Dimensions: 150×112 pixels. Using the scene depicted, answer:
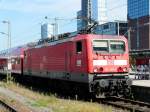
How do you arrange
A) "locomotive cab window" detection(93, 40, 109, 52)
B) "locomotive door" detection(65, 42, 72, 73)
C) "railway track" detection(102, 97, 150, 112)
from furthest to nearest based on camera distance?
"locomotive door" detection(65, 42, 72, 73)
"locomotive cab window" detection(93, 40, 109, 52)
"railway track" detection(102, 97, 150, 112)

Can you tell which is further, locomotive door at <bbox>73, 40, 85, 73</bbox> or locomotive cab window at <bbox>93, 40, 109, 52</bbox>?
locomotive door at <bbox>73, 40, 85, 73</bbox>

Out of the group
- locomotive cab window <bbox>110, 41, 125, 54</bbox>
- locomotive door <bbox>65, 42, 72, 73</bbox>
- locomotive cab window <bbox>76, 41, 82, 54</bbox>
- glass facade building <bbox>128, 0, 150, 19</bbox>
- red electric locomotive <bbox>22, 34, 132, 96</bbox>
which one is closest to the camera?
red electric locomotive <bbox>22, 34, 132, 96</bbox>

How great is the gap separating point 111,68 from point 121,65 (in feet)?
1.83

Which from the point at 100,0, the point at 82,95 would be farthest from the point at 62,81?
the point at 100,0

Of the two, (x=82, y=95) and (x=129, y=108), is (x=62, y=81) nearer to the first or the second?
(x=82, y=95)

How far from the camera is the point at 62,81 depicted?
77.8 ft

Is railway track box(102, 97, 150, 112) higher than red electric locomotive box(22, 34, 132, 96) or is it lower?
lower

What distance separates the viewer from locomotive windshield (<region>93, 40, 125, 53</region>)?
20.0m

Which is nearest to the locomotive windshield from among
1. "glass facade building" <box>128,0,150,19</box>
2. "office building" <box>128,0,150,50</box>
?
"glass facade building" <box>128,0,150,19</box>

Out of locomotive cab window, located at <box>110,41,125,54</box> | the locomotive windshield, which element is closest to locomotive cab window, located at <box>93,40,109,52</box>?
the locomotive windshield

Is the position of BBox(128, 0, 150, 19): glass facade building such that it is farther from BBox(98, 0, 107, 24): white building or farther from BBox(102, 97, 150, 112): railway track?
Result: BBox(102, 97, 150, 112): railway track

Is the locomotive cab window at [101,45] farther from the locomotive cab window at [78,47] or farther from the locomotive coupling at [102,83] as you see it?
the locomotive coupling at [102,83]

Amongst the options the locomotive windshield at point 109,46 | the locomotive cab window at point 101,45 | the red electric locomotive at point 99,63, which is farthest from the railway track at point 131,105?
the locomotive cab window at point 101,45

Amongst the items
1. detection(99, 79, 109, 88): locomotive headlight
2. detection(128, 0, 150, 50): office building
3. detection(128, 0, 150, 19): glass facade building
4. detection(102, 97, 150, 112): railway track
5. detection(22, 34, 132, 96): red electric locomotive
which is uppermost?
detection(128, 0, 150, 19): glass facade building
